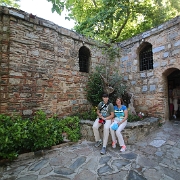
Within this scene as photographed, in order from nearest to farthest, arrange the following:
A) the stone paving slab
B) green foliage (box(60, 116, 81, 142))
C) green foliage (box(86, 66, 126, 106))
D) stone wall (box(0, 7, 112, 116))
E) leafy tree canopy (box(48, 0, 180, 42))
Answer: the stone paving slab, stone wall (box(0, 7, 112, 116)), green foliage (box(60, 116, 81, 142)), green foliage (box(86, 66, 126, 106)), leafy tree canopy (box(48, 0, 180, 42))

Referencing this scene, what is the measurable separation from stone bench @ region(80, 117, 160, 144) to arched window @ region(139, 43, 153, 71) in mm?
2438

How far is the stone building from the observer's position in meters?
3.91

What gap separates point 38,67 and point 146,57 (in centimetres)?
461

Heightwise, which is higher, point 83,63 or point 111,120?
point 83,63

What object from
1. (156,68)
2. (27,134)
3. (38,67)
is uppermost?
(156,68)

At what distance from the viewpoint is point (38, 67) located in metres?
4.41

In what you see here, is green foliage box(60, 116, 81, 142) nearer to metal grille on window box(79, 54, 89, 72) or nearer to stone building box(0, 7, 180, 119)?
stone building box(0, 7, 180, 119)

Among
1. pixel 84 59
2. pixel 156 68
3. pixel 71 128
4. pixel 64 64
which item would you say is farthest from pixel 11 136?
pixel 156 68

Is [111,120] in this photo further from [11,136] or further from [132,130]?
[11,136]

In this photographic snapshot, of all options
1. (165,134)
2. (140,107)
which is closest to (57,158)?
(165,134)

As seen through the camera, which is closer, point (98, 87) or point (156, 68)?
point (156, 68)

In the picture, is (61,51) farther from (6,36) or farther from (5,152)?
(5,152)

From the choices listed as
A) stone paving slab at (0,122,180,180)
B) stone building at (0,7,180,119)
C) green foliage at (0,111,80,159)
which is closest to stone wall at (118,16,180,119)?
stone building at (0,7,180,119)

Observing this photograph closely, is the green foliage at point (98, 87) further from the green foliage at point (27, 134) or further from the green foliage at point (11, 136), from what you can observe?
the green foliage at point (11, 136)
